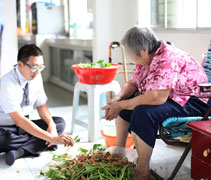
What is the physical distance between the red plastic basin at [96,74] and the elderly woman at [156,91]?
0.88m

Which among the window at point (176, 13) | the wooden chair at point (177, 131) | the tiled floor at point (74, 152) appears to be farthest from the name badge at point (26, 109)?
the window at point (176, 13)

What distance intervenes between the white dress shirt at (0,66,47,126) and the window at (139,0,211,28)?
5.87 ft

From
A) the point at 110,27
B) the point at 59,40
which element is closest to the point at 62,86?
the point at 59,40

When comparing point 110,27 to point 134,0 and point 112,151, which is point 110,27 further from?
point 112,151

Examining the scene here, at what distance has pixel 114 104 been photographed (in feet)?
7.94

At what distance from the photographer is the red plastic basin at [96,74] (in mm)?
3229

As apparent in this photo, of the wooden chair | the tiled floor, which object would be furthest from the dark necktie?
the wooden chair

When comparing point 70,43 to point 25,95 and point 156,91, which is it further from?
point 156,91

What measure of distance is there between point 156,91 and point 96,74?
1196 mm

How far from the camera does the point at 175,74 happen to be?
214cm

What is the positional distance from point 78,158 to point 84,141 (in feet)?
2.79

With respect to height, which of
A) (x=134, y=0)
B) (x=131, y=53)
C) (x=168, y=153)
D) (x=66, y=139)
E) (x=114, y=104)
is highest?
(x=134, y=0)

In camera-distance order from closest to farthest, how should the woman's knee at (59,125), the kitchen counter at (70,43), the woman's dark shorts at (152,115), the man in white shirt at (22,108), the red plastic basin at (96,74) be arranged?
the woman's dark shorts at (152,115), the man in white shirt at (22,108), the woman's knee at (59,125), the red plastic basin at (96,74), the kitchen counter at (70,43)

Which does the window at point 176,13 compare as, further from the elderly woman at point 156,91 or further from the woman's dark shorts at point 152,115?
the woman's dark shorts at point 152,115
